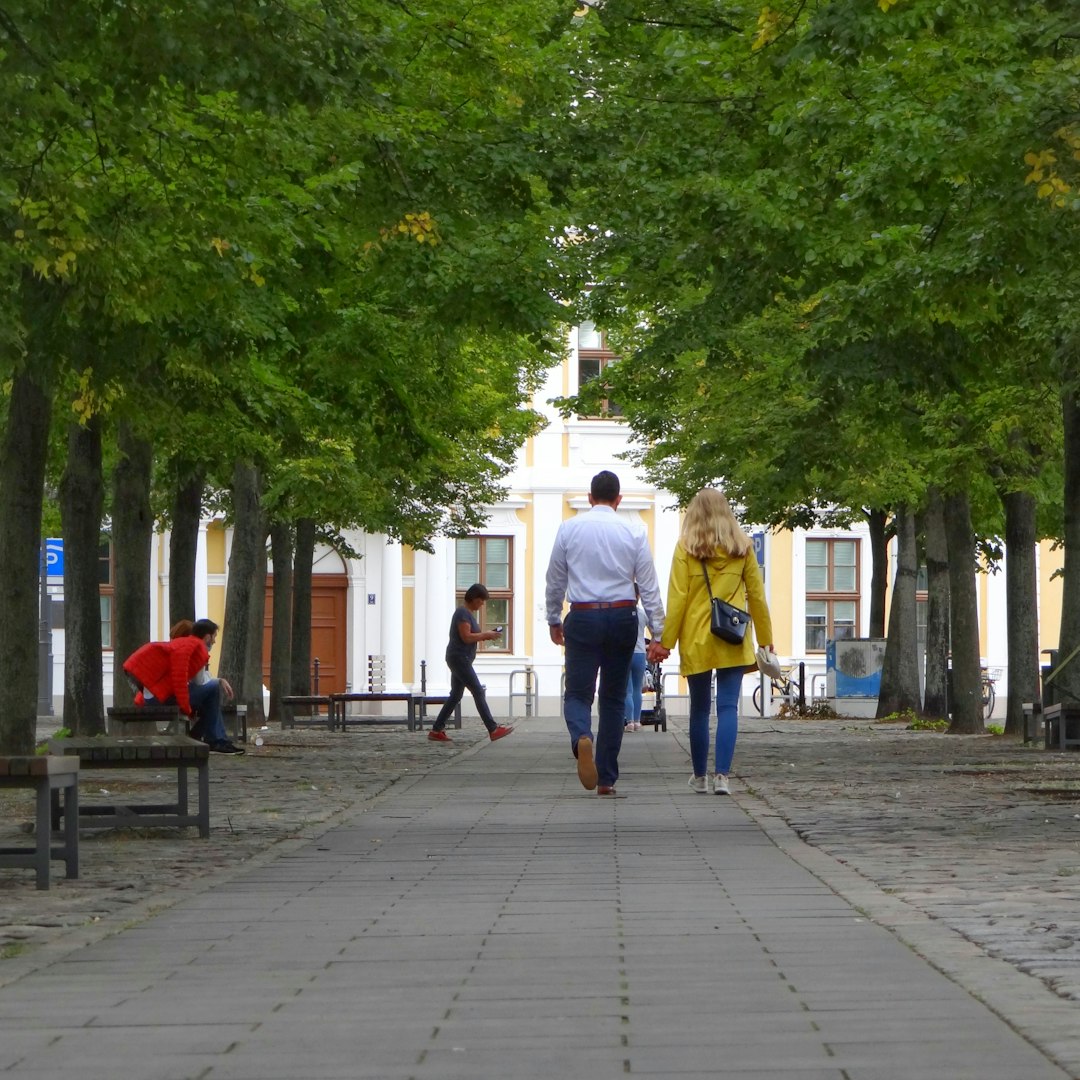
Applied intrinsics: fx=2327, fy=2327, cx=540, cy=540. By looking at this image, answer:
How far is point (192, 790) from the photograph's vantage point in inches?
696

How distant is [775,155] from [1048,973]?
42.3ft

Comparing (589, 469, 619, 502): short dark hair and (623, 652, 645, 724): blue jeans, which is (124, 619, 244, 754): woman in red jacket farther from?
(589, 469, 619, 502): short dark hair

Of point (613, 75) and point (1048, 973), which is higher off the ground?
point (613, 75)

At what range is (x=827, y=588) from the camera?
6269cm

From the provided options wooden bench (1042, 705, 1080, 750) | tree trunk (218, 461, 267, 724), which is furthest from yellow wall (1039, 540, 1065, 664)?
wooden bench (1042, 705, 1080, 750)

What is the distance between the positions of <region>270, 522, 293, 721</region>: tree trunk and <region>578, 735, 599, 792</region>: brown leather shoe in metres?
20.6

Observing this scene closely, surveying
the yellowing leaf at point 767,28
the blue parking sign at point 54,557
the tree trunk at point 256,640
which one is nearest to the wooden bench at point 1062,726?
the yellowing leaf at point 767,28

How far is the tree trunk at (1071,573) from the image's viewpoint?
71.3 ft

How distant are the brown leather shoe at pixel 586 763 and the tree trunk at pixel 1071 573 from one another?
8.64 metres

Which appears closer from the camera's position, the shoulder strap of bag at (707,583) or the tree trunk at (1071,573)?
the shoulder strap of bag at (707,583)

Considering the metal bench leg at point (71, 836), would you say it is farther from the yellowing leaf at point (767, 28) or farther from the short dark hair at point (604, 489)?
the yellowing leaf at point (767, 28)

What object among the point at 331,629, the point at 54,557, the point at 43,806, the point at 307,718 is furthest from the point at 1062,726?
the point at 331,629

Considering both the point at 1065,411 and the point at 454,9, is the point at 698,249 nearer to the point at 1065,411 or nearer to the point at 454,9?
the point at 454,9

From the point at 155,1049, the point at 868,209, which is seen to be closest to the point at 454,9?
the point at 868,209
